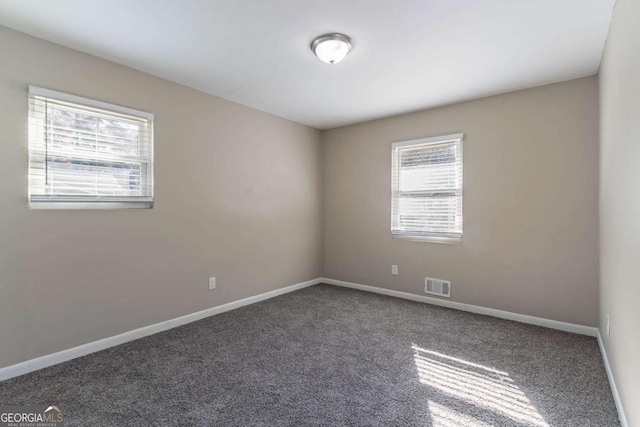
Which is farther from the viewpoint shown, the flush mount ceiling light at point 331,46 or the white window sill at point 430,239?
the white window sill at point 430,239

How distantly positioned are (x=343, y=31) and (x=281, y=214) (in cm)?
265

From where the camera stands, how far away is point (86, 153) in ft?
8.54

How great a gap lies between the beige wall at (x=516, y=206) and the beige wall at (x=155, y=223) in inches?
56.3

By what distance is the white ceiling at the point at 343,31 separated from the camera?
2010 millimetres

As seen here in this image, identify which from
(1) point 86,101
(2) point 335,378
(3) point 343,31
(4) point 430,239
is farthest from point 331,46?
(4) point 430,239

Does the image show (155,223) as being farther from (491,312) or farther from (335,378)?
(491,312)

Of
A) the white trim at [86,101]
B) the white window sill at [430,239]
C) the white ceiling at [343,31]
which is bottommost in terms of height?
the white window sill at [430,239]

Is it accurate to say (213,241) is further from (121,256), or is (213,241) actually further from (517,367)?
(517,367)

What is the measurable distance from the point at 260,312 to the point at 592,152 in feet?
12.4

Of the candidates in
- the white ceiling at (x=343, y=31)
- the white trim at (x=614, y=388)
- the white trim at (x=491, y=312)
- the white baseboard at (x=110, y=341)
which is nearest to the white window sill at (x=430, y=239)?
the white trim at (x=491, y=312)

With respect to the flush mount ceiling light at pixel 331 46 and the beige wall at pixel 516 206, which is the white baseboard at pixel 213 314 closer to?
the beige wall at pixel 516 206

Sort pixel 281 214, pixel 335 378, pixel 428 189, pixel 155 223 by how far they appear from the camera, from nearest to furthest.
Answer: pixel 335 378 → pixel 155 223 → pixel 428 189 → pixel 281 214

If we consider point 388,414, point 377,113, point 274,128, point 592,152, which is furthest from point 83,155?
point 592,152

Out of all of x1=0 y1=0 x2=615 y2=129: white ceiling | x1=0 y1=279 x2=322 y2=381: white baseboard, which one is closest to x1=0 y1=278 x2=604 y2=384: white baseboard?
x1=0 y1=279 x2=322 y2=381: white baseboard
